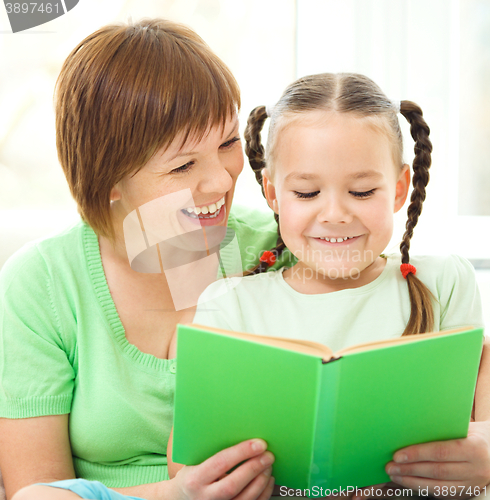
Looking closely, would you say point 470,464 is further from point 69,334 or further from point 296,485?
point 69,334

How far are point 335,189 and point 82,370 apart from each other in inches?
23.0

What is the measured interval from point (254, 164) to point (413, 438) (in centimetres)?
71

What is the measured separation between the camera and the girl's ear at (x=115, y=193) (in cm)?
113

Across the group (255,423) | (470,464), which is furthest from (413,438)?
(255,423)

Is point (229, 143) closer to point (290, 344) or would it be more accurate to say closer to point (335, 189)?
point (335, 189)

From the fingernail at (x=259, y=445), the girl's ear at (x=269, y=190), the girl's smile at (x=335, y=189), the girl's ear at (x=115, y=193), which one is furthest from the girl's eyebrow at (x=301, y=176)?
the fingernail at (x=259, y=445)

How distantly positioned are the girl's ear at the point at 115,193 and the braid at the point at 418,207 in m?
0.59

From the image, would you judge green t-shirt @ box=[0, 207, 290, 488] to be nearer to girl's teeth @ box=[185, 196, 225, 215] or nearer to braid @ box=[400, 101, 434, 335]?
girl's teeth @ box=[185, 196, 225, 215]

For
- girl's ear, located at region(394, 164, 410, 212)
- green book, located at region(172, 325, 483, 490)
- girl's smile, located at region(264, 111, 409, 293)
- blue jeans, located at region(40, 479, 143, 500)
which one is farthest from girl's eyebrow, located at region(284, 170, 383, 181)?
blue jeans, located at region(40, 479, 143, 500)

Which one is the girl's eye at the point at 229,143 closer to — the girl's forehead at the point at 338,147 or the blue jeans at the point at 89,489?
the girl's forehead at the point at 338,147

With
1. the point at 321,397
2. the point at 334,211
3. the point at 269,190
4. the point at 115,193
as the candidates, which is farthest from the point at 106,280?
the point at 321,397

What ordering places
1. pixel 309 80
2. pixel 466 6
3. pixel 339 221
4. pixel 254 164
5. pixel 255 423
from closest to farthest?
pixel 255 423, pixel 339 221, pixel 309 80, pixel 254 164, pixel 466 6

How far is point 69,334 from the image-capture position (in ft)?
3.46

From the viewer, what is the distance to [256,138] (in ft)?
4.00
